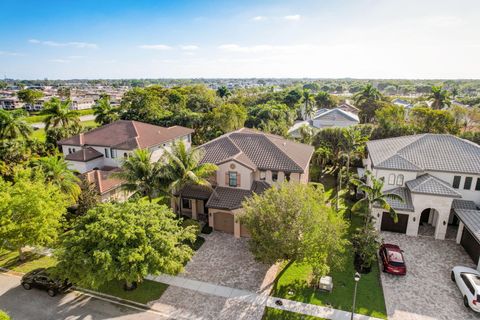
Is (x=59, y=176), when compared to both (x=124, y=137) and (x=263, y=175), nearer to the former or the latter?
(x=124, y=137)

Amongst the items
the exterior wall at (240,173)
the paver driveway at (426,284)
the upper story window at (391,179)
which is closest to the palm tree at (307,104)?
the upper story window at (391,179)

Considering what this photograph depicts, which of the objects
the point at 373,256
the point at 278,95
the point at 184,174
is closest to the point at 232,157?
the point at 184,174

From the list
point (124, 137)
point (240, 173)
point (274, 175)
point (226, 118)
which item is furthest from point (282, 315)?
point (226, 118)

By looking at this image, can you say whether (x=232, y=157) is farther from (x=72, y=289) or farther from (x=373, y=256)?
(x=72, y=289)

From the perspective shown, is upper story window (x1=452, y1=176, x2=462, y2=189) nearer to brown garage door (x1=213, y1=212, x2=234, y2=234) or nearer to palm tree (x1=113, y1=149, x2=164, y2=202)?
brown garage door (x1=213, y1=212, x2=234, y2=234)

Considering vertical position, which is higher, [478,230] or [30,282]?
[478,230]

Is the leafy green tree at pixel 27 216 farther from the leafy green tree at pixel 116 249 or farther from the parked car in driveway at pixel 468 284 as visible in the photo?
the parked car in driveway at pixel 468 284

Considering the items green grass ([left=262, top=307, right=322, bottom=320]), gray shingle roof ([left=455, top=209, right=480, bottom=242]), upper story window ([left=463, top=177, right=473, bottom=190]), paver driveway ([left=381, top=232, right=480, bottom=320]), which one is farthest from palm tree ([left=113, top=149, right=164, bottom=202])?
upper story window ([left=463, top=177, right=473, bottom=190])
